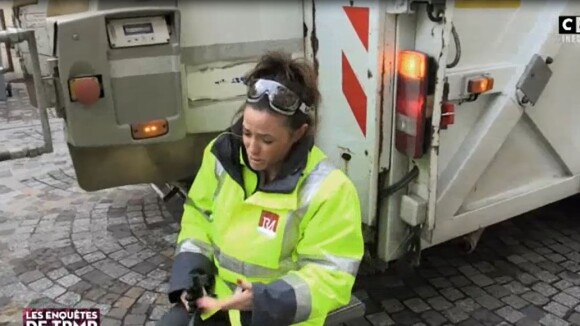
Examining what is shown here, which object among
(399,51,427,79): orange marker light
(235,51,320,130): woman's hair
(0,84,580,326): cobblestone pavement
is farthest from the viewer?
(0,84,580,326): cobblestone pavement

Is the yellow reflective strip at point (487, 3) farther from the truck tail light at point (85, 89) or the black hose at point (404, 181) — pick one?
the truck tail light at point (85, 89)

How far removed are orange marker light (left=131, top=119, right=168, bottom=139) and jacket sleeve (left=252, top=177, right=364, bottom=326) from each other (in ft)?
3.40

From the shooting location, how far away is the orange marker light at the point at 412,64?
2379mm

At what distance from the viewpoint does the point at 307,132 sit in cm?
193

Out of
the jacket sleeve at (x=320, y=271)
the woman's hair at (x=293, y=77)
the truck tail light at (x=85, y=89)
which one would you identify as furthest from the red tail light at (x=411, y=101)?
the truck tail light at (x=85, y=89)

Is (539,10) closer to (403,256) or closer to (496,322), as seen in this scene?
(403,256)

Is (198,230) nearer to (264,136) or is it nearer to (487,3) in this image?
(264,136)

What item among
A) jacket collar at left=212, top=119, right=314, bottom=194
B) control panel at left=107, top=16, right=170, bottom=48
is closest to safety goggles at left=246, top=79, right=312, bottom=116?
jacket collar at left=212, top=119, right=314, bottom=194

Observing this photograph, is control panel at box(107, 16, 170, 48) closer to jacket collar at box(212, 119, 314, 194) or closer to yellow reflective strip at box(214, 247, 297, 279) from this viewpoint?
jacket collar at box(212, 119, 314, 194)

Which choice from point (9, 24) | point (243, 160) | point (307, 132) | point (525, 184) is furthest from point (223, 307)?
point (9, 24)

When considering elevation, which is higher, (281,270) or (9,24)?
(9,24)

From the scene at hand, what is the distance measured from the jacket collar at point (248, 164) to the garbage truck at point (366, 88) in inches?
28.0

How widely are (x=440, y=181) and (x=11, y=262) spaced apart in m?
2.57

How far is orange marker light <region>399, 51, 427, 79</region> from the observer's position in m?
2.38
